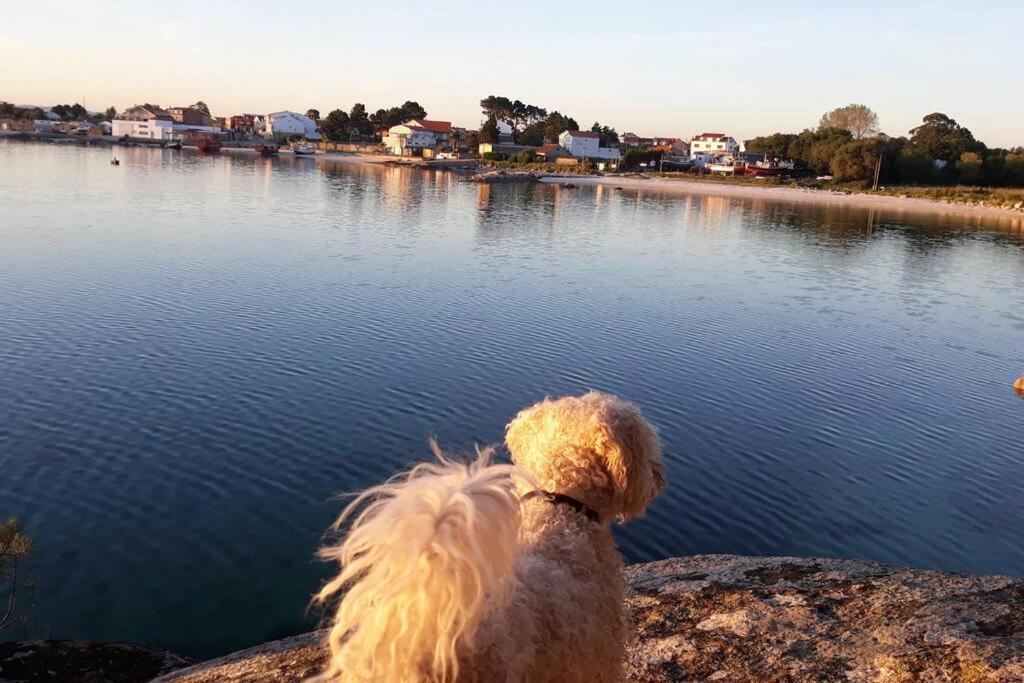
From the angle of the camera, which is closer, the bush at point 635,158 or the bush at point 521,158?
the bush at point 521,158

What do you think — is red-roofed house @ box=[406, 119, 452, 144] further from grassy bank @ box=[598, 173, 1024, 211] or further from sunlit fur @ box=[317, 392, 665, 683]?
sunlit fur @ box=[317, 392, 665, 683]

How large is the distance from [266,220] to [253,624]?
131 ft

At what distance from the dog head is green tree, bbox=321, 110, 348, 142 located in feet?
659

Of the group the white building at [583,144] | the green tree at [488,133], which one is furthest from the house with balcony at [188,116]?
the white building at [583,144]

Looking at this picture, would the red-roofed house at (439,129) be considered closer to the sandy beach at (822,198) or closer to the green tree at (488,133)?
the green tree at (488,133)

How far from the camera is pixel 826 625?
618cm

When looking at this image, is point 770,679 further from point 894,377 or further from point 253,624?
point 894,377

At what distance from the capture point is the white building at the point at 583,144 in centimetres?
17038

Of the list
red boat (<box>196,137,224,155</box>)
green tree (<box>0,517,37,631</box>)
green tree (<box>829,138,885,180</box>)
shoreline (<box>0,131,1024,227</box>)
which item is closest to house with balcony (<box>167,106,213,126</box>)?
shoreline (<box>0,131,1024,227</box>)

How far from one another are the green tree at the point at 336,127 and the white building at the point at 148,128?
121ft

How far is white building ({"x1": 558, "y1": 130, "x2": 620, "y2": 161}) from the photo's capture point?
17038 centimetres

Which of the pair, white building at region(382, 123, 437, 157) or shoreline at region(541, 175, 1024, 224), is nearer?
shoreline at region(541, 175, 1024, 224)

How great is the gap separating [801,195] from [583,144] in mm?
71261

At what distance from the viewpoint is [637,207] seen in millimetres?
78750
